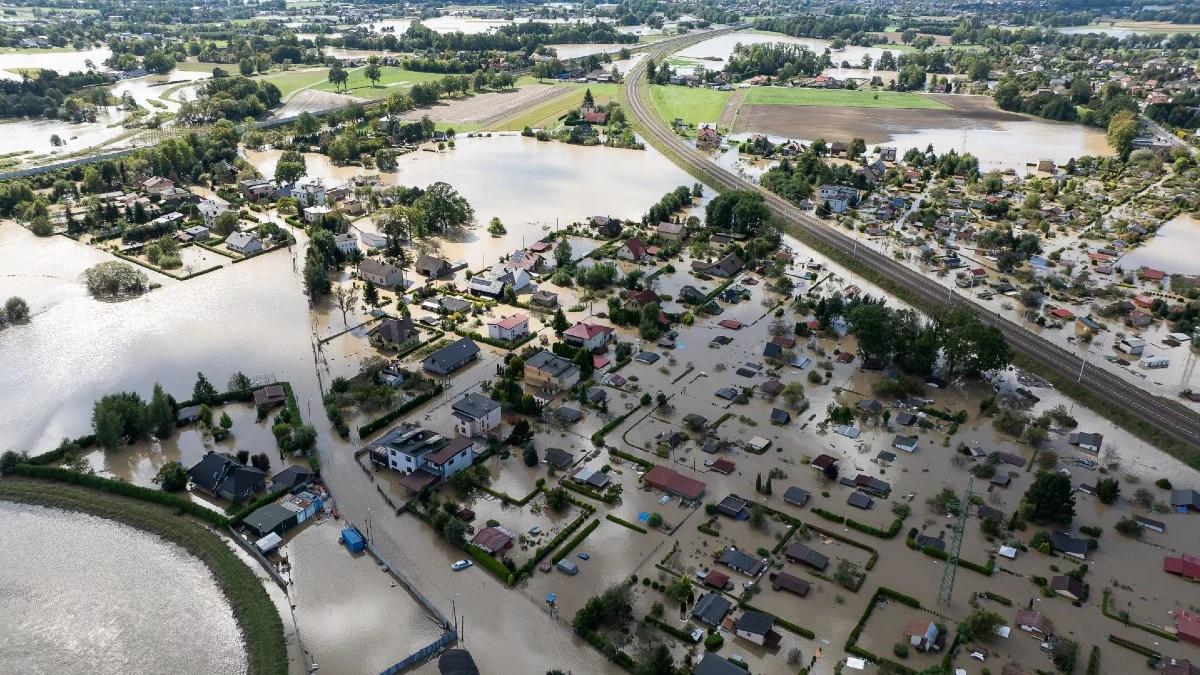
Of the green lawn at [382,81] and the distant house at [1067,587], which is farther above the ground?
the green lawn at [382,81]

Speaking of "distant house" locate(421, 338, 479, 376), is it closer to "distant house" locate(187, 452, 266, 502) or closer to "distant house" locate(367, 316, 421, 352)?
"distant house" locate(367, 316, 421, 352)

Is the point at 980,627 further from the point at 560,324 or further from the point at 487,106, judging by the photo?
the point at 487,106

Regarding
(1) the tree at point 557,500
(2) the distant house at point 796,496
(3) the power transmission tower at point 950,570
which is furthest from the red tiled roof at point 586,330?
(3) the power transmission tower at point 950,570

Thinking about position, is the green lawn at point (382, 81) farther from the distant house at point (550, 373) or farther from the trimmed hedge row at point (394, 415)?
the trimmed hedge row at point (394, 415)

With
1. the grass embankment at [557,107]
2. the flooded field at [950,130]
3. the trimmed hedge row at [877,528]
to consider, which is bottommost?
the trimmed hedge row at [877,528]

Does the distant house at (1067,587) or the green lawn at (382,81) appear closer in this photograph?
the distant house at (1067,587)

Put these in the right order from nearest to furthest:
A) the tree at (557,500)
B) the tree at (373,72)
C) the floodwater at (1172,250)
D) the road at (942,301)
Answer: the tree at (557,500) → the road at (942,301) → the floodwater at (1172,250) → the tree at (373,72)

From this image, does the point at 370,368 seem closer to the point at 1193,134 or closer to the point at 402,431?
the point at 402,431

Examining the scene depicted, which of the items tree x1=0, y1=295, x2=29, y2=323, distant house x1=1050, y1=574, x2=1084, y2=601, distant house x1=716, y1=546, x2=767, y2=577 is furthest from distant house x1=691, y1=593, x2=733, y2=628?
tree x1=0, y1=295, x2=29, y2=323
